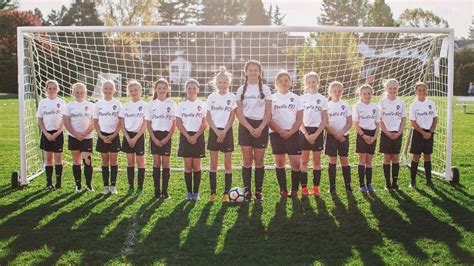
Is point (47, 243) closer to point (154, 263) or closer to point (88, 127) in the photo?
point (154, 263)

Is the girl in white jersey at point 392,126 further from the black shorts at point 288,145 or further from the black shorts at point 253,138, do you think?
the black shorts at point 253,138

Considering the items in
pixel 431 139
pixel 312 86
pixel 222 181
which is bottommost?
pixel 222 181

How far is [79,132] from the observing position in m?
7.02

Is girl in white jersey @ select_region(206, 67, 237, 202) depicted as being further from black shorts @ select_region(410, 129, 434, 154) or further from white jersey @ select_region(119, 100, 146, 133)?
black shorts @ select_region(410, 129, 434, 154)

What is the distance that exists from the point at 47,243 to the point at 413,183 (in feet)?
15.7

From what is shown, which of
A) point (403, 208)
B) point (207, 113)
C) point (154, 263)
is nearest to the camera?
point (154, 263)

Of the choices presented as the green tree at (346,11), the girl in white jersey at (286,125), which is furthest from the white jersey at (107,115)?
the green tree at (346,11)

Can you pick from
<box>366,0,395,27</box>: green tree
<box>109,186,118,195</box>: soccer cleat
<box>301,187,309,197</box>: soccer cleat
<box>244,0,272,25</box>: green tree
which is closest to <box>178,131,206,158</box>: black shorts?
<box>109,186,118,195</box>: soccer cleat

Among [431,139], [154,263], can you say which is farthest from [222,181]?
[154,263]

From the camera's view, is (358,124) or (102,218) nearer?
(102,218)

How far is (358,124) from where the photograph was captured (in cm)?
704

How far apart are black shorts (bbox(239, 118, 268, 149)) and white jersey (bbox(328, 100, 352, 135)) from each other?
3.38 feet

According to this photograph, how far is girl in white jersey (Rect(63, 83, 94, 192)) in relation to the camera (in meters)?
6.99

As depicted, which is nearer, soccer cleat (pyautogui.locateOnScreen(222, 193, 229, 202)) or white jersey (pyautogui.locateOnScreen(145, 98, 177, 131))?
→ soccer cleat (pyautogui.locateOnScreen(222, 193, 229, 202))
